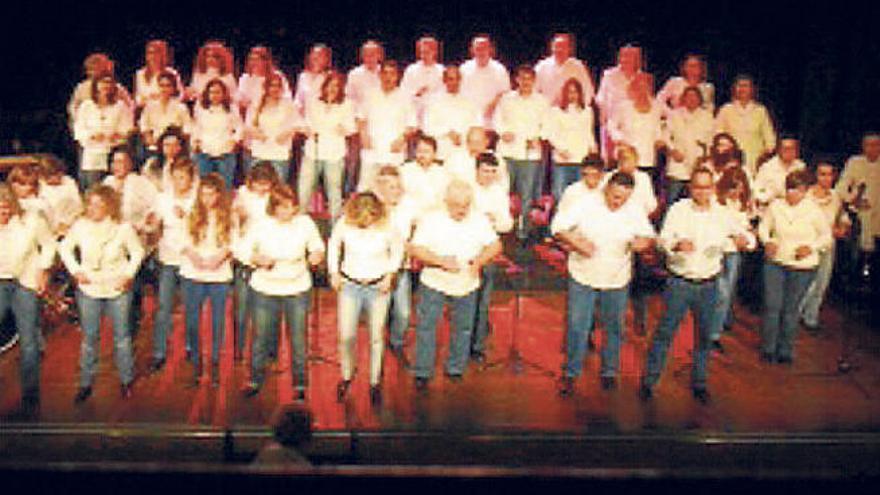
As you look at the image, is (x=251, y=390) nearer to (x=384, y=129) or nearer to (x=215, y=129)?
(x=215, y=129)

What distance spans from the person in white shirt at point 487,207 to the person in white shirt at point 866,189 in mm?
3245

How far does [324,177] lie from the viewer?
9.79m

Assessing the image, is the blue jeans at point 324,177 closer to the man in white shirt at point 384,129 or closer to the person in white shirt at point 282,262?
the man in white shirt at point 384,129

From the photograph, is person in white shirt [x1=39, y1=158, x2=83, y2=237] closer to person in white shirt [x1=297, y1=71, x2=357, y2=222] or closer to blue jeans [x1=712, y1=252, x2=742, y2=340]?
person in white shirt [x1=297, y1=71, x2=357, y2=222]

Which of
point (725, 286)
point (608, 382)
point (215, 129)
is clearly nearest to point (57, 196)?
point (215, 129)

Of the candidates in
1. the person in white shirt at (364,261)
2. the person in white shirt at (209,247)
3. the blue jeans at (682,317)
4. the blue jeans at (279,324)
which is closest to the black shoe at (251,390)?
the blue jeans at (279,324)

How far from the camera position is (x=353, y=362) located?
7574 millimetres

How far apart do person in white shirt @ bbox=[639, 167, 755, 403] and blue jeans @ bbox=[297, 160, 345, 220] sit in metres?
3.44

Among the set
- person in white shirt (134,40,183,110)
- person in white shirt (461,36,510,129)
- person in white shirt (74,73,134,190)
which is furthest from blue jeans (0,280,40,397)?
person in white shirt (461,36,510,129)

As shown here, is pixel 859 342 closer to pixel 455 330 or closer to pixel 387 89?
pixel 455 330

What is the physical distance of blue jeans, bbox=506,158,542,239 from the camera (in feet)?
32.9

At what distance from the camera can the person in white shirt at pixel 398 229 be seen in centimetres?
757

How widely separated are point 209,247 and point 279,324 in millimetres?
733

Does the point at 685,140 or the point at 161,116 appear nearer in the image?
the point at 161,116
